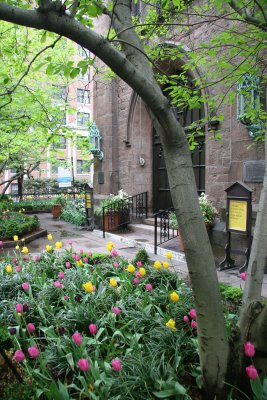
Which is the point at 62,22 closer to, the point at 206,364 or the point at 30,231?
the point at 206,364

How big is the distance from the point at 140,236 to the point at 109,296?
6.77 meters

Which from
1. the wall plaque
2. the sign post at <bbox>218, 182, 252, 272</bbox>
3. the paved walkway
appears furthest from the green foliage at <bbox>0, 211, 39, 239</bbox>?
the wall plaque

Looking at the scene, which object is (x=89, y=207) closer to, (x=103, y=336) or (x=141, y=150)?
(x=141, y=150)

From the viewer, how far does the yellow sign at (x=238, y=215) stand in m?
6.46

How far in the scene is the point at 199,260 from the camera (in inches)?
86.4

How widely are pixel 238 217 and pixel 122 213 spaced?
618 cm

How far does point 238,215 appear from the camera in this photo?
657 cm

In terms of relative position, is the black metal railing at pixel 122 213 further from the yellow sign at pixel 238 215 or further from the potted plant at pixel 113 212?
the yellow sign at pixel 238 215

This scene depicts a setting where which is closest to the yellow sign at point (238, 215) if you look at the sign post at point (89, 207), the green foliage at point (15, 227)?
the green foliage at point (15, 227)

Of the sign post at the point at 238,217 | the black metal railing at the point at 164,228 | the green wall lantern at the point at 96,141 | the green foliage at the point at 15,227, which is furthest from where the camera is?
the green wall lantern at the point at 96,141

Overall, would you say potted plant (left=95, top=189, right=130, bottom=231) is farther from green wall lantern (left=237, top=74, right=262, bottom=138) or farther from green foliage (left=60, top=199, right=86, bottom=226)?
green wall lantern (left=237, top=74, right=262, bottom=138)

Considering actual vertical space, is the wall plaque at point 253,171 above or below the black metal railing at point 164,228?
above

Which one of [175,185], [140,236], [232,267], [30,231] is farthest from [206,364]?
[30,231]

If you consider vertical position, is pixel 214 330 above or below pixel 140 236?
above
